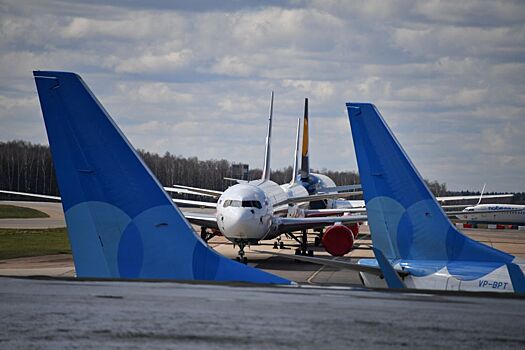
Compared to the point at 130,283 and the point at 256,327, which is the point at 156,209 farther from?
the point at 256,327

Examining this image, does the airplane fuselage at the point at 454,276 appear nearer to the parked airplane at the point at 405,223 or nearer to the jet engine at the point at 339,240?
the parked airplane at the point at 405,223

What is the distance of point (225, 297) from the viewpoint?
26.7ft

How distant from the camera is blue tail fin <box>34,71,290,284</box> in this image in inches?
476

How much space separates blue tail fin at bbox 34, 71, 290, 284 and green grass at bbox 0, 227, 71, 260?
84.5ft

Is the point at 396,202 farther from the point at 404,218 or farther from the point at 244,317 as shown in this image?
the point at 244,317

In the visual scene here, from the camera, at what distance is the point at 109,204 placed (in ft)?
40.8

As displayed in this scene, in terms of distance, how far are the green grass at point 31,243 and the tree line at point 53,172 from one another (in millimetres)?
65382

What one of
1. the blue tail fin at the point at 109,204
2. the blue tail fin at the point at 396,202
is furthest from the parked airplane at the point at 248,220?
the blue tail fin at the point at 109,204

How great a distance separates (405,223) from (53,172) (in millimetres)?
127156

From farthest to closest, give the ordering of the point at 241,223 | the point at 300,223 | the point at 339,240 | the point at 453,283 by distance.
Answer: the point at 300,223, the point at 339,240, the point at 241,223, the point at 453,283

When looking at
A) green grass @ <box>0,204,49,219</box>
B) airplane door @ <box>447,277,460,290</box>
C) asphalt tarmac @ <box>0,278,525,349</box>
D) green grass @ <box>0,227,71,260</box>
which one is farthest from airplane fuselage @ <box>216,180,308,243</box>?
green grass @ <box>0,204,49,219</box>

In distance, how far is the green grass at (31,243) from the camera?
39906mm

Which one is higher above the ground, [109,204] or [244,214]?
[109,204]

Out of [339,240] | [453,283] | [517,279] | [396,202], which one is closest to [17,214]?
[339,240]
